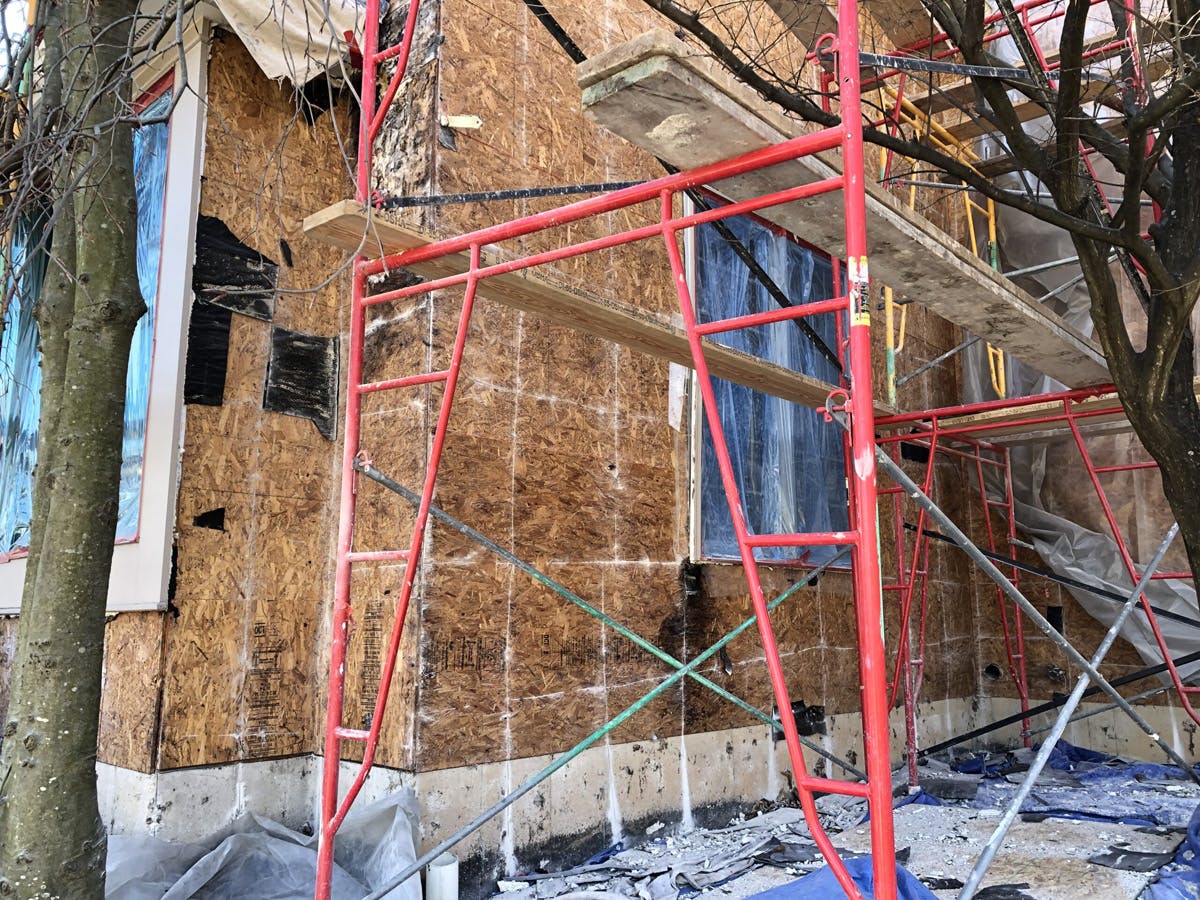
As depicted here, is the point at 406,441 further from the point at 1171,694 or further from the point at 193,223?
the point at 1171,694

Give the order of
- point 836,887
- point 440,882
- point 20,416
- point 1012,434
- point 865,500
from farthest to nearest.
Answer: point 1012,434, point 20,416, point 440,882, point 836,887, point 865,500

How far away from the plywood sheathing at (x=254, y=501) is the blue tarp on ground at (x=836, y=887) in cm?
314

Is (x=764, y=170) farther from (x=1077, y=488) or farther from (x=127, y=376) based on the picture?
(x=1077, y=488)

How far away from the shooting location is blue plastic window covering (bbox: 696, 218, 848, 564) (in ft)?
23.6

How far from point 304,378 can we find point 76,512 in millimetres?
2274

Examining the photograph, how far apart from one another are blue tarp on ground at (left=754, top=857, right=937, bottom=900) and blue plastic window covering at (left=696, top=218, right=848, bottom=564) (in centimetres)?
323

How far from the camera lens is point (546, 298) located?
4.41m

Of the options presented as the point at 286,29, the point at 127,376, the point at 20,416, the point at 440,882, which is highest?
the point at 286,29

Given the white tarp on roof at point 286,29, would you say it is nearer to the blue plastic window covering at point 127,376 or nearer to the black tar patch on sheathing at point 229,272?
the blue plastic window covering at point 127,376

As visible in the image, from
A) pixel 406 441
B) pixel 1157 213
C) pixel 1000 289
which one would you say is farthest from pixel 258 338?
pixel 1157 213

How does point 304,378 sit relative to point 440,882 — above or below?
above

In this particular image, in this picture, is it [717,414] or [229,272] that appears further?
[229,272]

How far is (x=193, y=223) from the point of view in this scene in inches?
221

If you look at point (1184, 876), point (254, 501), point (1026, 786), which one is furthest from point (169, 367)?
point (1184, 876)
